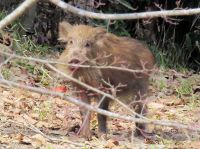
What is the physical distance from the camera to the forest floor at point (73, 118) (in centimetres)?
630

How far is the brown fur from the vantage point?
21.6 ft

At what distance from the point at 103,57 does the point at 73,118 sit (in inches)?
67.9

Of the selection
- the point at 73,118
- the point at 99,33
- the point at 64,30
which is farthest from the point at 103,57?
the point at 73,118

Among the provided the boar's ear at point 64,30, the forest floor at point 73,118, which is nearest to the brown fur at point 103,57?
the boar's ear at point 64,30

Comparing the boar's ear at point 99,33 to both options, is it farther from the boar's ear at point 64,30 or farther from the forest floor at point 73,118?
the forest floor at point 73,118

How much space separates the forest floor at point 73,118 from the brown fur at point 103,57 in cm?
31

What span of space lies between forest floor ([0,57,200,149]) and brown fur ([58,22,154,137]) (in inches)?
12.3

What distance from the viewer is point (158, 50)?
39.1ft

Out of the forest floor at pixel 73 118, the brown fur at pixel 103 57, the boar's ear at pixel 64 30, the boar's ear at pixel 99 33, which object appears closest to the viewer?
the forest floor at pixel 73 118

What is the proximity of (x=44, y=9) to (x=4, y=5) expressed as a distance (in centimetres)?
68

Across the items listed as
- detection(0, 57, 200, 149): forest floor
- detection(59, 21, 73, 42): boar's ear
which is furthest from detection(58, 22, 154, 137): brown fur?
detection(0, 57, 200, 149): forest floor

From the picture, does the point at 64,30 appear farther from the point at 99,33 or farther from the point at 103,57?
the point at 103,57

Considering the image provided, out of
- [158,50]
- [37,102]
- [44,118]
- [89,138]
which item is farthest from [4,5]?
[89,138]

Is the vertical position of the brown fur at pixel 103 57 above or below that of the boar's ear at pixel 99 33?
below
